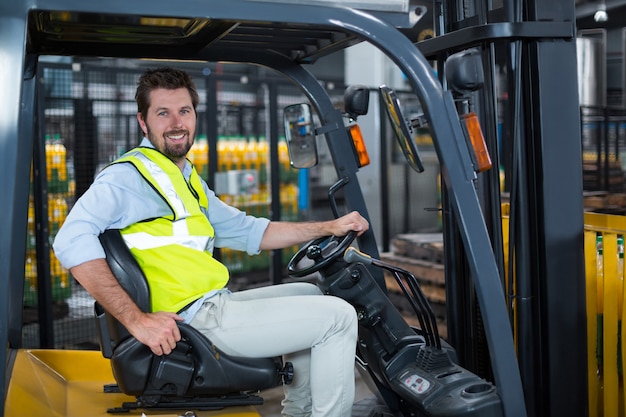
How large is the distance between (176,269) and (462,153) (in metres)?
1.18

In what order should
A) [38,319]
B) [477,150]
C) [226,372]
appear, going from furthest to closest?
[38,319] → [226,372] → [477,150]

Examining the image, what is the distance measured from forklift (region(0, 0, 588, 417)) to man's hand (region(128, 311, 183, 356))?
1.35ft

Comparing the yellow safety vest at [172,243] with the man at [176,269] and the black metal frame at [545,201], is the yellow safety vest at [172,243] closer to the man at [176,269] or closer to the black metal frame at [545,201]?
the man at [176,269]

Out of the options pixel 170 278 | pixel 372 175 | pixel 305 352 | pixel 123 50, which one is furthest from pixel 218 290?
pixel 372 175

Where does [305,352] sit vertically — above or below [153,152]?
below

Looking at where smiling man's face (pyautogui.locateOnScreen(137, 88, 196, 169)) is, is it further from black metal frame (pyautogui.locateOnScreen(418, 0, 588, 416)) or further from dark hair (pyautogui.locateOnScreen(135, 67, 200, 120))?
black metal frame (pyautogui.locateOnScreen(418, 0, 588, 416))

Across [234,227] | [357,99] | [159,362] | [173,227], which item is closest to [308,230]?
[234,227]

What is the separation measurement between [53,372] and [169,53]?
1.54 meters

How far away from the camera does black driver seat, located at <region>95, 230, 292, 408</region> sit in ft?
9.29

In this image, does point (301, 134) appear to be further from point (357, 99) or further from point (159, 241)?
point (159, 241)

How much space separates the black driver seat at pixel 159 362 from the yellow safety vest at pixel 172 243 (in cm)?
9

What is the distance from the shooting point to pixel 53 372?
350cm

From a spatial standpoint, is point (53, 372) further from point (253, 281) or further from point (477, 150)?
point (253, 281)

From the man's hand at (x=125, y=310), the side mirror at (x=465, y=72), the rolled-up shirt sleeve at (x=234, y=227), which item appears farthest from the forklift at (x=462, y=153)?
the rolled-up shirt sleeve at (x=234, y=227)
